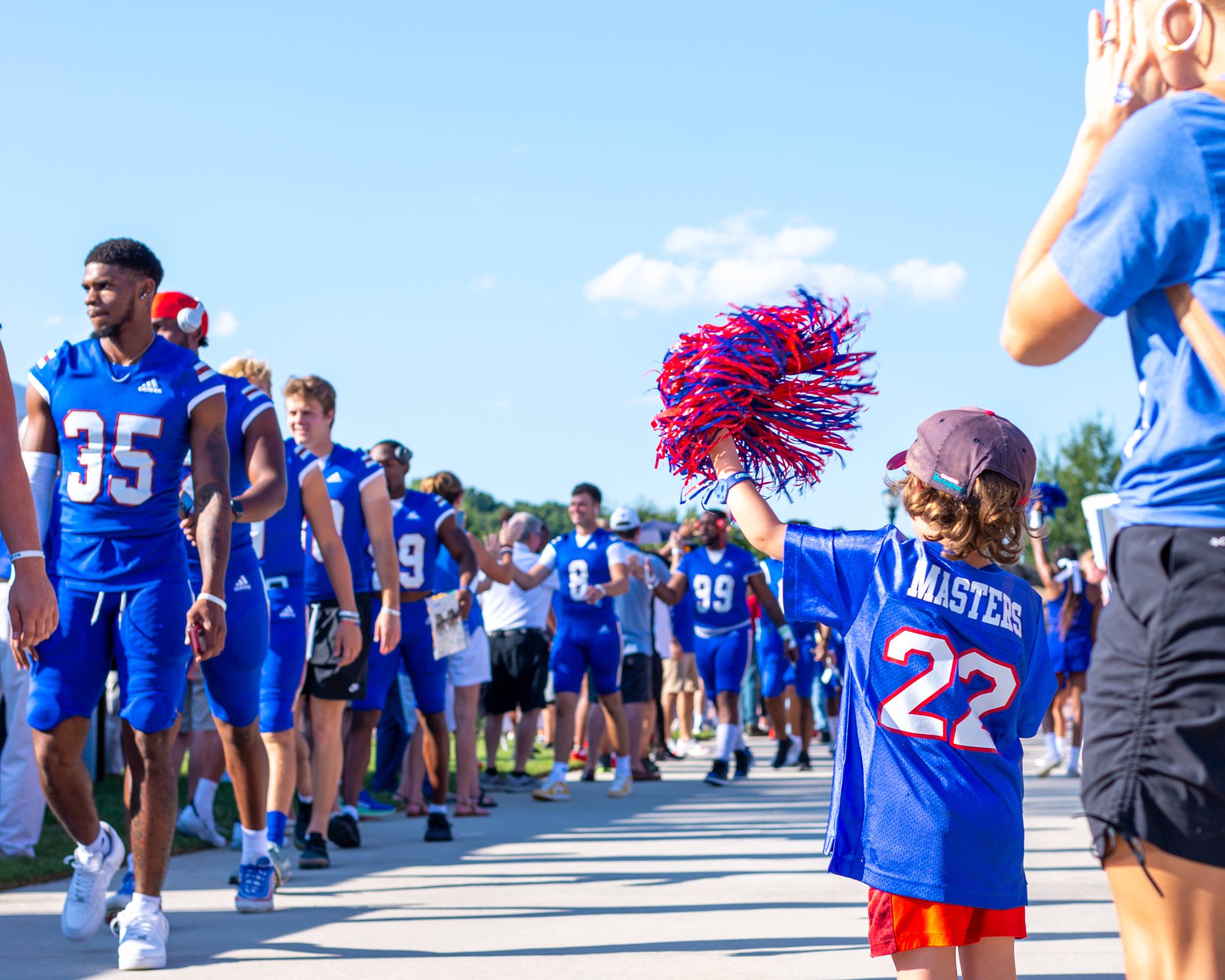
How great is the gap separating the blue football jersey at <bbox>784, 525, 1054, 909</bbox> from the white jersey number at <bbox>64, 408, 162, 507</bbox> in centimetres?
291

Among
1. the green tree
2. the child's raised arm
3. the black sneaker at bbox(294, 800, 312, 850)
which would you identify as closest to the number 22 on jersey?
the child's raised arm

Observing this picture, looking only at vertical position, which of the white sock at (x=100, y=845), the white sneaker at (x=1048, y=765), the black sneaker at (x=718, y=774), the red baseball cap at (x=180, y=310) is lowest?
the white sneaker at (x=1048, y=765)

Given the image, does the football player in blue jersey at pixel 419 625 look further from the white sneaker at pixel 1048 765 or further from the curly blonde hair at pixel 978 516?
the white sneaker at pixel 1048 765

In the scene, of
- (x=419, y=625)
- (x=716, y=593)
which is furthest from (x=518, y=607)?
(x=419, y=625)

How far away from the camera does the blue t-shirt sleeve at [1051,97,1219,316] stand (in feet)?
6.64

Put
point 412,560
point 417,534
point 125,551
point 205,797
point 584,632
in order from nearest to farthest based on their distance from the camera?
point 125,551 < point 205,797 < point 412,560 < point 417,534 < point 584,632

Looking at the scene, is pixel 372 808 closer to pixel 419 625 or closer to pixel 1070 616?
pixel 419 625

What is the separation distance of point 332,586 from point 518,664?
500cm

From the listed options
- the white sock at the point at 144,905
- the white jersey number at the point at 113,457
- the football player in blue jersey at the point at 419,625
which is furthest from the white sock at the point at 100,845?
the football player in blue jersey at the point at 419,625

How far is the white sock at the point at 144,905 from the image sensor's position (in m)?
4.92

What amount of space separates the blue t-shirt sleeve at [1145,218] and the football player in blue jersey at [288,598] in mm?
5223

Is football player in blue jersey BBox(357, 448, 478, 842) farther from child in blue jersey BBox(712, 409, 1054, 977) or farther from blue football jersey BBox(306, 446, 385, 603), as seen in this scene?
child in blue jersey BBox(712, 409, 1054, 977)

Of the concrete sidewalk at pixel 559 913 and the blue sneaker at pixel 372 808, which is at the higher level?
the concrete sidewalk at pixel 559 913

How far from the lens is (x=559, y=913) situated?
622 centimetres
